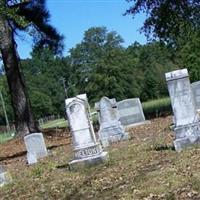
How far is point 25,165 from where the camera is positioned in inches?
635

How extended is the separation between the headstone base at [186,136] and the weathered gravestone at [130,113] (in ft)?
36.9

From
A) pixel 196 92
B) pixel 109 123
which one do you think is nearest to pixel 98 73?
pixel 196 92

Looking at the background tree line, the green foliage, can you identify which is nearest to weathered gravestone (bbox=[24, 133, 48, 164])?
the green foliage

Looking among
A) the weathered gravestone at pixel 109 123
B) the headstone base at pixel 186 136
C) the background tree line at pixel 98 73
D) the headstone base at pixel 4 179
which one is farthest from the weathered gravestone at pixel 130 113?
the background tree line at pixel 98 73

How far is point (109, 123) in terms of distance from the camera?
61.8ft

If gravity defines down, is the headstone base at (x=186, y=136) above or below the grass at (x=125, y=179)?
above

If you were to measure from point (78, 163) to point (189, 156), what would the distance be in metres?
2.97

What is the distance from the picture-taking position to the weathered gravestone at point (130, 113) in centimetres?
2312

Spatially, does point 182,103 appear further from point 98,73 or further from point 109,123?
point 98,73

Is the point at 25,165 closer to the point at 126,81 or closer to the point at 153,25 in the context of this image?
the point at 153,25

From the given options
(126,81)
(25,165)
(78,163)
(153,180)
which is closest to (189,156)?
(153,180)

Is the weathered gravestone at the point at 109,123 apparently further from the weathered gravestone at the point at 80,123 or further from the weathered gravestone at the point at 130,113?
the weathered gravestone at the point at 80,123

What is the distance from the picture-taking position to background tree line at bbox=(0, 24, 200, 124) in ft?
304

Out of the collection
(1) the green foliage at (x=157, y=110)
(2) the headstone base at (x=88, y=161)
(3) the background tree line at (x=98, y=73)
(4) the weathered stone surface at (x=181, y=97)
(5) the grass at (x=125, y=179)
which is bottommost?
(5) the grass at (x=125, y=179)
